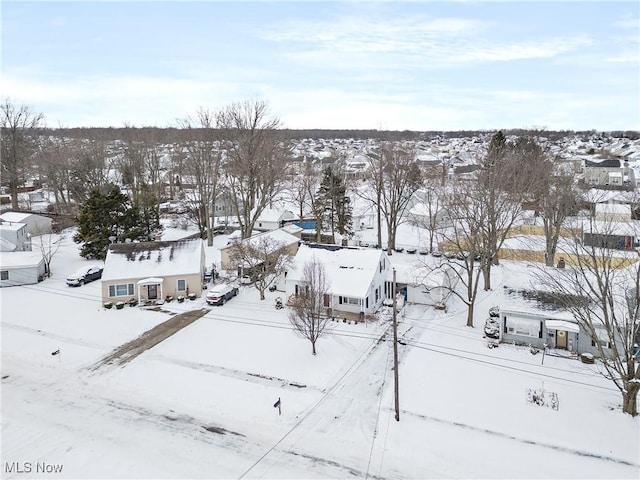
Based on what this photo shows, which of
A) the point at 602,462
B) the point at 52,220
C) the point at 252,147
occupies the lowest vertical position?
the point at 602,462

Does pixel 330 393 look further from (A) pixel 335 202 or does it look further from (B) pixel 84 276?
(A) pixel 335 202

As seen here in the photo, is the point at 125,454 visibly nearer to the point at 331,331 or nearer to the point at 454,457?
the point at 454,457

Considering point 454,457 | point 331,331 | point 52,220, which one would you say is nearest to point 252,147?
point 331,331

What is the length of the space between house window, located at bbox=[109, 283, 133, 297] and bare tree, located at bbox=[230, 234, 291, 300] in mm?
6779

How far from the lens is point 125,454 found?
14.9 m

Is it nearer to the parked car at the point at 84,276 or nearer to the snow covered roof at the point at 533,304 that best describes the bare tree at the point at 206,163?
the parked car at the point at 84,276

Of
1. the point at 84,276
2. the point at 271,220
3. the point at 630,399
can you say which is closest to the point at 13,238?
the point at 84,276

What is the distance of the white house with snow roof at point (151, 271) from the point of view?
28781mm

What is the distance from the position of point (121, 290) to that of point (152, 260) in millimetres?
2722

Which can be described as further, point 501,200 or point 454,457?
point 501,200

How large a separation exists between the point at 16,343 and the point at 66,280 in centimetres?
1036

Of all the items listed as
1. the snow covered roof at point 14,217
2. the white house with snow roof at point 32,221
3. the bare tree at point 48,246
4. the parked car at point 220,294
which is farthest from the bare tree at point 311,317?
the white house with snow roof at point 32,221

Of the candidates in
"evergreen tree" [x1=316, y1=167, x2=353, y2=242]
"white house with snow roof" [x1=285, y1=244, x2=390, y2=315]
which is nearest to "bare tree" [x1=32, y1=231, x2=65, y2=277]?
"white house with snow roof" [x1=285, y1=244, x2=390, y2=315]

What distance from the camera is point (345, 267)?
92.2ft
